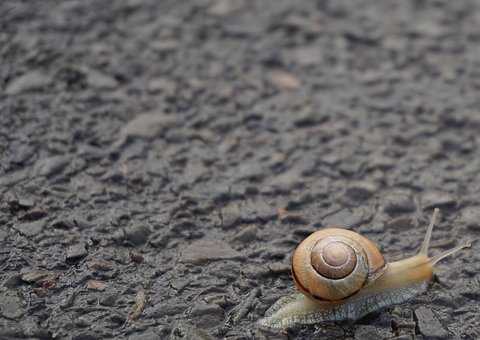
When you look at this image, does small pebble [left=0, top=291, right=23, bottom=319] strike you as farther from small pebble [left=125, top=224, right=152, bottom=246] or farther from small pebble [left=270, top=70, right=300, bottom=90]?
small pebble [left=270, top=70, right=300, bottom=90]

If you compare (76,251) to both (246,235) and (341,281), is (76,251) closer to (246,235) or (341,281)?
(246,235)

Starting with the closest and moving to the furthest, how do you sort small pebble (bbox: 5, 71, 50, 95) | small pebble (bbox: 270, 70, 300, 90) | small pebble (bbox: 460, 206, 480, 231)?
small pebble (bbox: 460, 206, 480, 231) → small pebble (bbox: 5, 71, 50, 95) → small pebble (bbox: 270, 70, 300, 90)

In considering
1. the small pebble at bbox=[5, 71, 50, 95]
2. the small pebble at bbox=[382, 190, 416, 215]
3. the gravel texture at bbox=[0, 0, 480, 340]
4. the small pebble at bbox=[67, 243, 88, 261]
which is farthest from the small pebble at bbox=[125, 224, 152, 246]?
the small pebble at bbox=[5, 71, 50, 95]

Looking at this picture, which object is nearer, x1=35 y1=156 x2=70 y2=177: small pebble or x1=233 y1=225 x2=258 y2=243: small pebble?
x1=233 y1=225 x2=258 y2=243: small pebble

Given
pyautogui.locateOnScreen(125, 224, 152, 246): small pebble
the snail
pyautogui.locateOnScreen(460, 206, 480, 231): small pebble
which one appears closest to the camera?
the snail

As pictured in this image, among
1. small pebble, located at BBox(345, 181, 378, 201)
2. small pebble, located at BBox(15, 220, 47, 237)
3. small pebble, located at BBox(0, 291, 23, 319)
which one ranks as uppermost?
small pebble, located at BBox(15, 220, 47, 237)

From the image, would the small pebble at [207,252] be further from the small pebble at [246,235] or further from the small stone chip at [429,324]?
the small stone chip at [429,324]

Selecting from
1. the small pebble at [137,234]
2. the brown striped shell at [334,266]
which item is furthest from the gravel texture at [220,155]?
the brown striped shell at [334,266]
